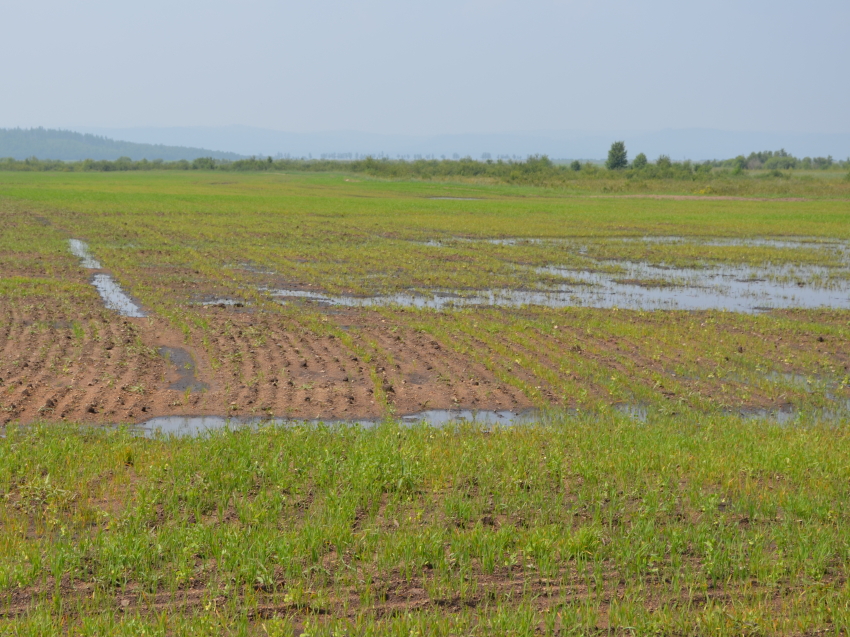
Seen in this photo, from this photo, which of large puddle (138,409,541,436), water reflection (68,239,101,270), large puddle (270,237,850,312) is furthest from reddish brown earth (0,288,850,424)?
water reflection (68,239,101,270)

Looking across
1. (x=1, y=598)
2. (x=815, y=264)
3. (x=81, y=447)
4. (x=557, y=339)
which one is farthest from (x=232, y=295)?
(x=815, y=264)

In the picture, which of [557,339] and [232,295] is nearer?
[557,339]

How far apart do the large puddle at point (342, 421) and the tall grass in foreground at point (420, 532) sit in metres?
0.71

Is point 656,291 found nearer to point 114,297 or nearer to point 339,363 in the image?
point 339,363

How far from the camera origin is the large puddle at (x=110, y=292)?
55.9 feet

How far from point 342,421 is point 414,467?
8.54ft

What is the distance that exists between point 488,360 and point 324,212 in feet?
114

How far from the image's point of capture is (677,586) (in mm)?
5562

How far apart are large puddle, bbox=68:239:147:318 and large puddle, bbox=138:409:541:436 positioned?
7039mm

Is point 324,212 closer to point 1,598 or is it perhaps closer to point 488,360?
point 488,360

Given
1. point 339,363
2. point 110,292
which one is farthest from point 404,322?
point 110,292

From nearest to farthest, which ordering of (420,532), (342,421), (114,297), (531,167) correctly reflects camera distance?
1. (420,532)
2. (342,421)
3. (114,297)
4. (531,167)

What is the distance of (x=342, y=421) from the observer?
10.1 meters

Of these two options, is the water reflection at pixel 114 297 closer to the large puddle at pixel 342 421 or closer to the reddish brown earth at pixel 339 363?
the reddish brown earth at pixel 339 363
